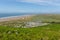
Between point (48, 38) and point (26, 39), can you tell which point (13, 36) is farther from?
point (48, 38)

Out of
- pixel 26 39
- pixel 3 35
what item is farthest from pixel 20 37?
pixel 3 35

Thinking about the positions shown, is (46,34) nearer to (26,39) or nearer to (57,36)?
(57,36)

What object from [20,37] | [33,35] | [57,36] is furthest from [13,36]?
[57,36]

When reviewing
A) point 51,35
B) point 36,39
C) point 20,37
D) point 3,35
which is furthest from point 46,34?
Answer: point 3,35

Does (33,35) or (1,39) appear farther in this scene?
(33,35)

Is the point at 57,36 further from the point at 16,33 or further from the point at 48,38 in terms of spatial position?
the point at 16,33

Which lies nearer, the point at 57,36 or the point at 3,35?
the point at 3,35
